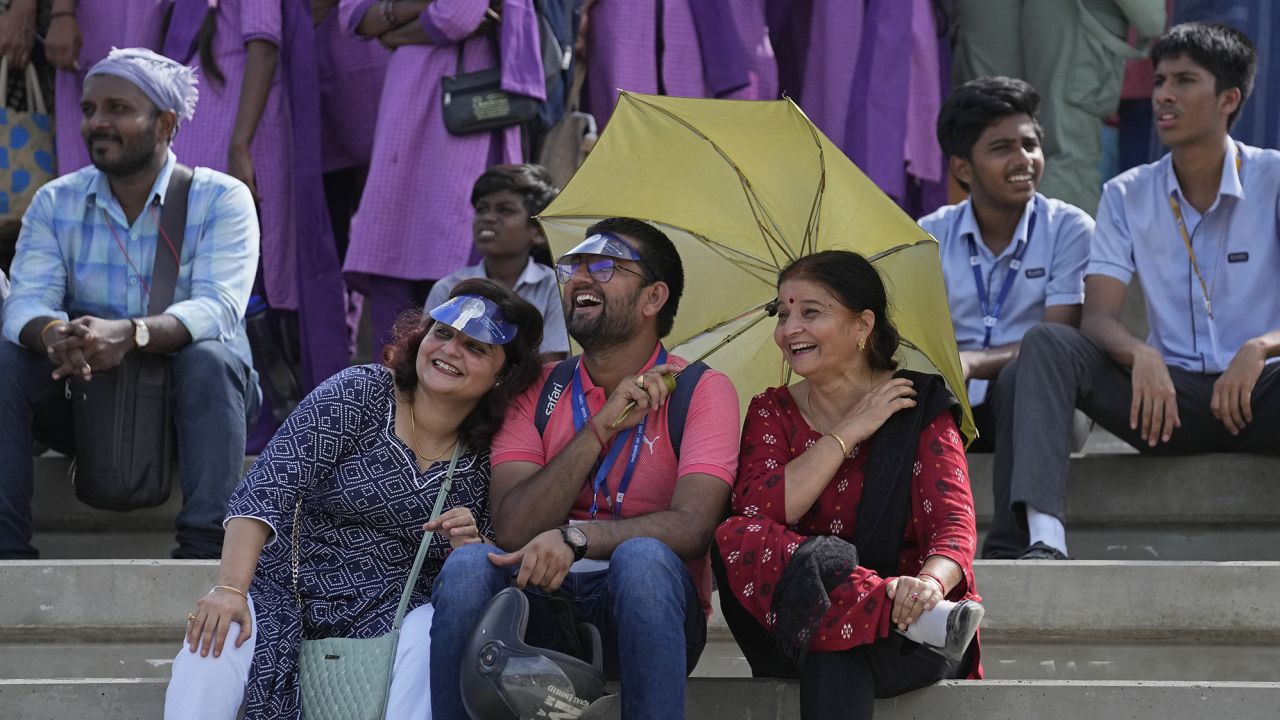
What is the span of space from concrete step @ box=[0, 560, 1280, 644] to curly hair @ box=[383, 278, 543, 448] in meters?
0.77

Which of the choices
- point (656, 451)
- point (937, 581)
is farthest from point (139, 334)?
point (937, 581)

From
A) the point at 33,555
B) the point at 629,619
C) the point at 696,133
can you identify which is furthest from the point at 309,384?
the point at 629,619

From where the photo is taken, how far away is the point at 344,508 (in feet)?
11.2

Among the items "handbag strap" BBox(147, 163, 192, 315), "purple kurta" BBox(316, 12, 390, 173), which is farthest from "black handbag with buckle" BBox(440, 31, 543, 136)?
"handbag strap" BBox(147, 163, 192, 315)

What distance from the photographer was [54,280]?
15.3 ft

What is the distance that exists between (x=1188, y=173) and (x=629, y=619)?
8.78ft

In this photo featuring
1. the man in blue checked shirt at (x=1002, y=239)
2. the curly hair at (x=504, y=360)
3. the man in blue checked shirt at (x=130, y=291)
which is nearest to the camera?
the curly hair at (x=504, y=360)

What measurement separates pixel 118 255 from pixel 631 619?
244 centimetres

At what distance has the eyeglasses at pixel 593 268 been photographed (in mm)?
3615

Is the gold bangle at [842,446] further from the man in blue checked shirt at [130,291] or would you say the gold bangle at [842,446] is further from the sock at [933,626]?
the man in blue checked shirt at [130,291]

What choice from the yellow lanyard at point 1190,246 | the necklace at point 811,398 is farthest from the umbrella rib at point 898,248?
the yellow lanyard at point 1190,246

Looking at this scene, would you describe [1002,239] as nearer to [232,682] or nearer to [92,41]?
[232,682]

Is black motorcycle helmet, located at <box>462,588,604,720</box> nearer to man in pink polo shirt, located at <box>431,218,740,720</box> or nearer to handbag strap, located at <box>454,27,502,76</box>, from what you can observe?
man in pink polo shirt, located at <box>431,218,740,720</box>

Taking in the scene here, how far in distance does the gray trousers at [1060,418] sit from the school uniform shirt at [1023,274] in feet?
1.16
